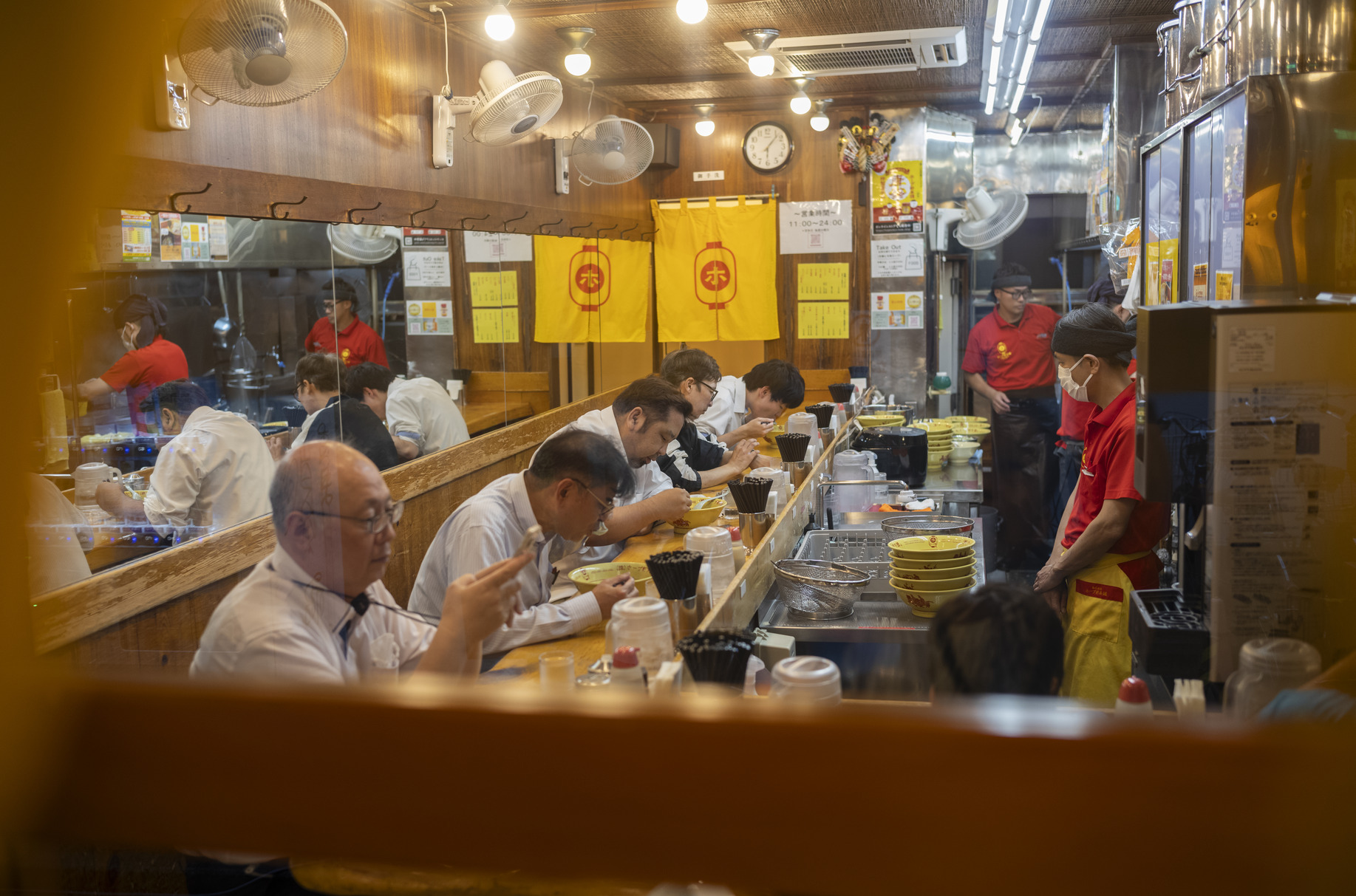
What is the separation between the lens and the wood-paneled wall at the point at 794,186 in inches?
293

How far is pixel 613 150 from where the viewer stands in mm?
5305

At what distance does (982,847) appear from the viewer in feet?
2.40

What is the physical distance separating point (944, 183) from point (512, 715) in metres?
7.26

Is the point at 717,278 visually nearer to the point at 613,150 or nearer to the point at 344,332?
the point at 613,150

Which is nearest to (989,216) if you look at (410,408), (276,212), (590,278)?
(590,278)

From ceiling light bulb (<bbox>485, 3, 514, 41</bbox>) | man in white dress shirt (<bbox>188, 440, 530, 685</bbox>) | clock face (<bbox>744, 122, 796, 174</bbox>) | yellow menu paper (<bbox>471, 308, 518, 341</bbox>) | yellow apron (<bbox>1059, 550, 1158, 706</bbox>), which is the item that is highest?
clock face (<bbox>744, 122, 796, 174</bbox>)

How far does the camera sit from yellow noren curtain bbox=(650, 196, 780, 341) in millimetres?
7508

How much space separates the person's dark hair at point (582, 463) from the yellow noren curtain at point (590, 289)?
13.1 feet

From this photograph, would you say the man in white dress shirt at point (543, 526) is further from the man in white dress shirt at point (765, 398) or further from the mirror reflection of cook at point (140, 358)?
the man in white dress shirt at point (765, 398)

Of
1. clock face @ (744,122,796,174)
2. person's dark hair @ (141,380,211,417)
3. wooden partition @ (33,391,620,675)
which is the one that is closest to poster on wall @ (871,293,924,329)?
clock face @ (744,122,796,174)

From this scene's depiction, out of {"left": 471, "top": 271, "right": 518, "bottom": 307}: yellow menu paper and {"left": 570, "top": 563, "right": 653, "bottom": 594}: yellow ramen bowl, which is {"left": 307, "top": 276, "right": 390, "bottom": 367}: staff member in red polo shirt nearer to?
{"left": 471, "top": 271, "right": 518, "bottom": 307}: yellow menu paper

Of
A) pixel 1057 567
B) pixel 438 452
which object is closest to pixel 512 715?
pixel 1057 567

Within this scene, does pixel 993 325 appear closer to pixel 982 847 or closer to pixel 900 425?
pixel 900 425

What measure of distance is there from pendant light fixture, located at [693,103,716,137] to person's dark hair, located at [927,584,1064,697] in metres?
6.56
